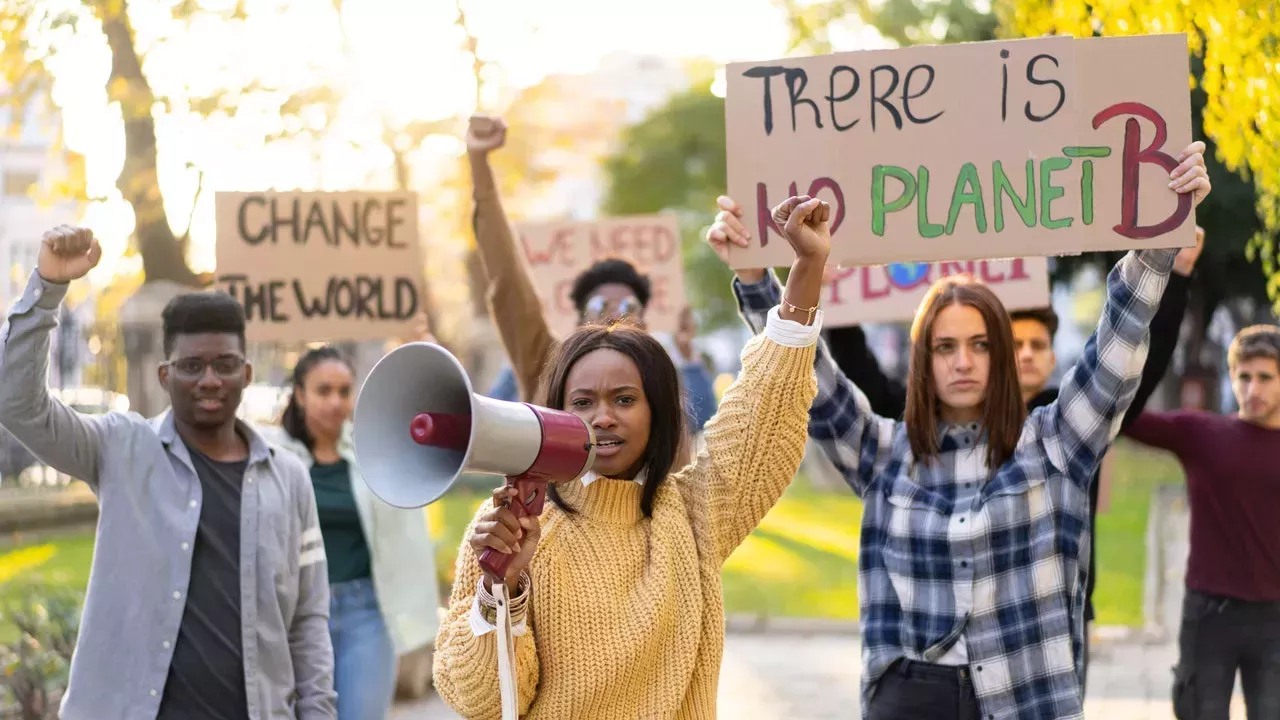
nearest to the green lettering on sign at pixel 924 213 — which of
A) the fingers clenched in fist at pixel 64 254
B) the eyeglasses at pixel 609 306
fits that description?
the eyeglasses at pixel 609 306

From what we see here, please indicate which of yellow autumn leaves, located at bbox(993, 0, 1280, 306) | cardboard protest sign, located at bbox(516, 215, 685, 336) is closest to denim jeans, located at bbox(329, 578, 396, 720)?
cardboard protest sign, located at bbox(516, 215, 685, 336)

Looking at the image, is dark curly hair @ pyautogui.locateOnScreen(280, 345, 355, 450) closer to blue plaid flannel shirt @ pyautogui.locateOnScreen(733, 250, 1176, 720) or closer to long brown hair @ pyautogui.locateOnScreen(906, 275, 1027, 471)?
blue plaid flannel shirt @ pyautogui.locateOnScreen(733, 250, 1176, 720)

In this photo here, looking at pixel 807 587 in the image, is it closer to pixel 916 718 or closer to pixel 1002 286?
pixel 1002 286

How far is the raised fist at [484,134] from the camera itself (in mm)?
4648

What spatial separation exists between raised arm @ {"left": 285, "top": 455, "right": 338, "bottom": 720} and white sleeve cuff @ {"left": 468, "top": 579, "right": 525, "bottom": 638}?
1.26 metres

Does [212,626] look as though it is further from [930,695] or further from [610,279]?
[610,279]

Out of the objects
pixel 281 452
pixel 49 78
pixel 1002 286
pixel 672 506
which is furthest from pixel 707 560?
pixel 49 78

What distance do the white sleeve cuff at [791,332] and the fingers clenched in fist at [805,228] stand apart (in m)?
0.12

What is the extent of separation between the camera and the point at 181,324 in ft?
12.2

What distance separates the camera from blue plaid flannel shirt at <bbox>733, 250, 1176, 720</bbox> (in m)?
3.50

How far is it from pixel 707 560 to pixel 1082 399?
1183mm

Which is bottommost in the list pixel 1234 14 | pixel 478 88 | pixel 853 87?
pixel 853 87

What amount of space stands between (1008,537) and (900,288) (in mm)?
2313

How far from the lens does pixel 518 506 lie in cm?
254
